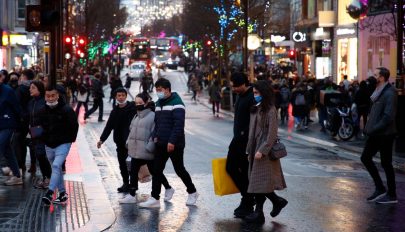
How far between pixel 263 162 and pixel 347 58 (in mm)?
38362

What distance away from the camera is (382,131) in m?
12.4

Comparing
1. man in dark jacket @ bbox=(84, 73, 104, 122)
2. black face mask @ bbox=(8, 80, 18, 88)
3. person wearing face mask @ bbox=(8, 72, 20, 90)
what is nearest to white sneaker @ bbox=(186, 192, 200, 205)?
person wearing face mask @ bbox=(8, 72, 20, 90)

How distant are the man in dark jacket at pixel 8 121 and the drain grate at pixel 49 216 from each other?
1.14 metres

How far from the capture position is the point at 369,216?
11312 millimetres

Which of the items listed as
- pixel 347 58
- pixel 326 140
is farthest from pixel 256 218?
pixel 347 58

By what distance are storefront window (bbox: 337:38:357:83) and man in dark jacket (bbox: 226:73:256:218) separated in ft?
115

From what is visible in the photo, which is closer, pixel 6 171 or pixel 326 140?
pixel 6 171

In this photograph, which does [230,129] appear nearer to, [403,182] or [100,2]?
[403,182]

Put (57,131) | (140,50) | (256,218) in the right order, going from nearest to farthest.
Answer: (256,218) → (57,131) → (140,50)

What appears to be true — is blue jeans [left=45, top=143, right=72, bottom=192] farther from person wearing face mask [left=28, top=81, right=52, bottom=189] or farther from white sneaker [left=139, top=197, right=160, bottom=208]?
white sneaker [left=139, top=197, right=160, bottom=208]

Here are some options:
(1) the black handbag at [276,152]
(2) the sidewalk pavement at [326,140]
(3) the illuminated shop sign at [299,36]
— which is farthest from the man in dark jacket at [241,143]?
(3) the illuminated shop sign at [299,36]

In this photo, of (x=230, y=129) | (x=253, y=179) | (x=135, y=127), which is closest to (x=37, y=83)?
(x=135, y=127)

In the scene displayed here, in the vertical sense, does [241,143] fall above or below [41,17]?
below

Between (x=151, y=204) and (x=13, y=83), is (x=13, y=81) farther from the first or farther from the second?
(x=151, y=204)
